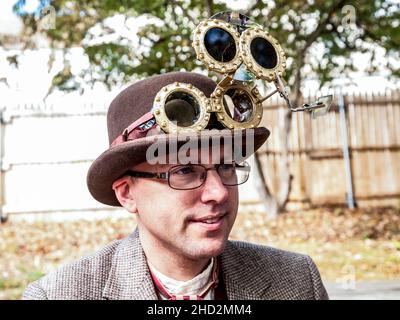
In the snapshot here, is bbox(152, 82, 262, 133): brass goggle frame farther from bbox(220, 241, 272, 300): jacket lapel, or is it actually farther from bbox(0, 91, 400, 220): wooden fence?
bbox(0, 91, 400, 220): wooden fence

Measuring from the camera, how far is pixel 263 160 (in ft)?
34.6

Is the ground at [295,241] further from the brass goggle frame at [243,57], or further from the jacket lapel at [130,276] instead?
the brass goggle frame at [243,57]

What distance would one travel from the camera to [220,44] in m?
1.63

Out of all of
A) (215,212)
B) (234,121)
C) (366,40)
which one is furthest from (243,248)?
(366,40)

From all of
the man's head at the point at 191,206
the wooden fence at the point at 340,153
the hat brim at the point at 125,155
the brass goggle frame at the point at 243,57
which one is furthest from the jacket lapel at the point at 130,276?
the wooden fence at the point at 340,153

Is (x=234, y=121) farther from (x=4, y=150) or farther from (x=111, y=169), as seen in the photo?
(x=4, y=150)

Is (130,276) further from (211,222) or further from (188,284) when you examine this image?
(211,222)

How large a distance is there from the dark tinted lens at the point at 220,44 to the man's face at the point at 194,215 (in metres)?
0.38

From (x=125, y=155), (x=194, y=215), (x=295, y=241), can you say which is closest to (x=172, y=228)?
(x=194, y=215)

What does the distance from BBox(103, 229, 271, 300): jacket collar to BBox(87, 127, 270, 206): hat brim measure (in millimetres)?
235

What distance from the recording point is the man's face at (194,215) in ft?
5.76

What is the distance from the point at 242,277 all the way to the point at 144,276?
363 mm

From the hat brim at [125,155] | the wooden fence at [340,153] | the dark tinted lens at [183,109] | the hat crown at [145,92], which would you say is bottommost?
the hat brim at [125,155]

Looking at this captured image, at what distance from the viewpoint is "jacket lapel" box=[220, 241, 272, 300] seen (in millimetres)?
1964
